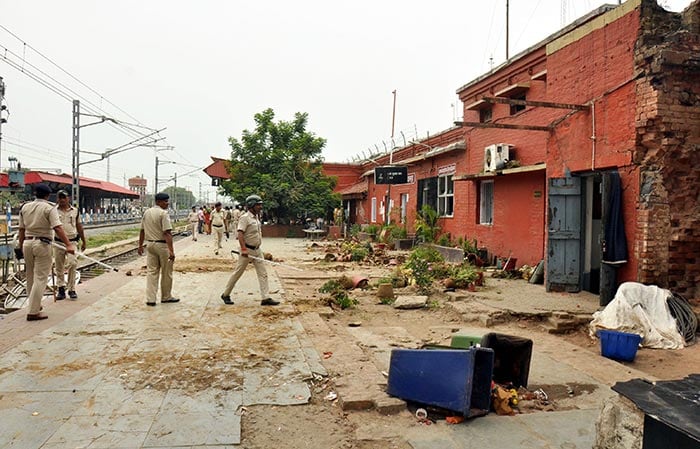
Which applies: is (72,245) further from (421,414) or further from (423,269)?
(421,414)

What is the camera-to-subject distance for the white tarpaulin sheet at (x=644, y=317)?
6633mm

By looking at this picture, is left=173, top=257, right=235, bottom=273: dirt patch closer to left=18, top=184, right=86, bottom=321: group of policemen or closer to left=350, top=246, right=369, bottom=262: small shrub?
left=350, top=246, right=369, bottom=262: small shrub

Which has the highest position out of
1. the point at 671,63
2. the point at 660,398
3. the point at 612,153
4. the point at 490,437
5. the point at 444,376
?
the point at 671,63

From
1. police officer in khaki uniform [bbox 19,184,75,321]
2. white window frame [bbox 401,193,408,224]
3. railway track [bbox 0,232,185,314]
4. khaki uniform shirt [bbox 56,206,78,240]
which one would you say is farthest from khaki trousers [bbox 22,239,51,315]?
white window frame [bbox 401,193,408,224]

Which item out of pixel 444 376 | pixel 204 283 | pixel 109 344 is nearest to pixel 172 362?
pixel 109 344

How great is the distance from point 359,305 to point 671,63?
6.09 meters

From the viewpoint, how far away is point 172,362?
204 inches

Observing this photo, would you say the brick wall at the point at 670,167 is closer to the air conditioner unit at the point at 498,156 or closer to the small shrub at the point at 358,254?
the air conditioner unit at the point at 498,156

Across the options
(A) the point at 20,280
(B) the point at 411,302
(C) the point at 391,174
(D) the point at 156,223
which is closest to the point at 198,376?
(D) the point at 156,223

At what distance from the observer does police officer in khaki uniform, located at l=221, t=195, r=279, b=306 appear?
830cm

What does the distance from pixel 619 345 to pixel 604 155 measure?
3868 millimetres

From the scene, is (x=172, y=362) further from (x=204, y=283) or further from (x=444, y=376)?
(x=204, y=283)

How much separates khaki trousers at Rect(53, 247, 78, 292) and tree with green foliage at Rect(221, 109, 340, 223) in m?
18.3

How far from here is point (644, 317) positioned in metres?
6.90
